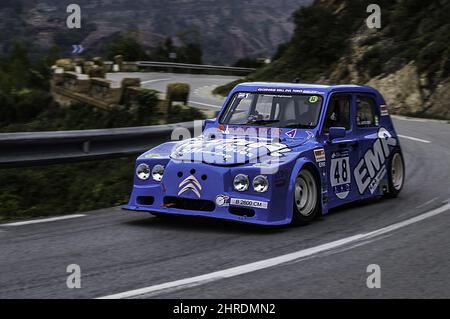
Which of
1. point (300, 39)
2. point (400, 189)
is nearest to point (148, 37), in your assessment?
point (300, 39)

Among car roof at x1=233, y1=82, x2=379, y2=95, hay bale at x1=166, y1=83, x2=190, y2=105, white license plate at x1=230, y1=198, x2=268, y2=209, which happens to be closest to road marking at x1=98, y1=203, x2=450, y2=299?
white license plate at x1=230, y1=198, x2=268, y2=209

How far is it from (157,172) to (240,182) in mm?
1052

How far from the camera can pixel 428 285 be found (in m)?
5.84

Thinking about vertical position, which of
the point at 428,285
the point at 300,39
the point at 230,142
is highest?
the point at 300,39

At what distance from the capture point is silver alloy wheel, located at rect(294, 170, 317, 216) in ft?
27.6

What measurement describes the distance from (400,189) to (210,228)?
382 centimetres

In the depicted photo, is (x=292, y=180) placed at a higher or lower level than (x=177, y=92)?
lower

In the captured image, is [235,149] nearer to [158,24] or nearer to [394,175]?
[394,175]

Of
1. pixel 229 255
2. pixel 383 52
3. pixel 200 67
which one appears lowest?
pixel 229 255

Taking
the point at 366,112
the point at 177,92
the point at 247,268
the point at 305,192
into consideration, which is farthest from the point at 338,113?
the point at 177,92

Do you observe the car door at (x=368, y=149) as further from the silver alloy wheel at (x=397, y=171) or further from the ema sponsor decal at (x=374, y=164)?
the silver alloy wheel at (x=397, y=171)

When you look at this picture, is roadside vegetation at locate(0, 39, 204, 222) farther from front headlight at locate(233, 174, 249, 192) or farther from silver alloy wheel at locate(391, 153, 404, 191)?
silver alloy wheel at locate(391, 153, 404, 191)

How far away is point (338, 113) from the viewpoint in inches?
381

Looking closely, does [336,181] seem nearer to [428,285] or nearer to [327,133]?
[327,133]
